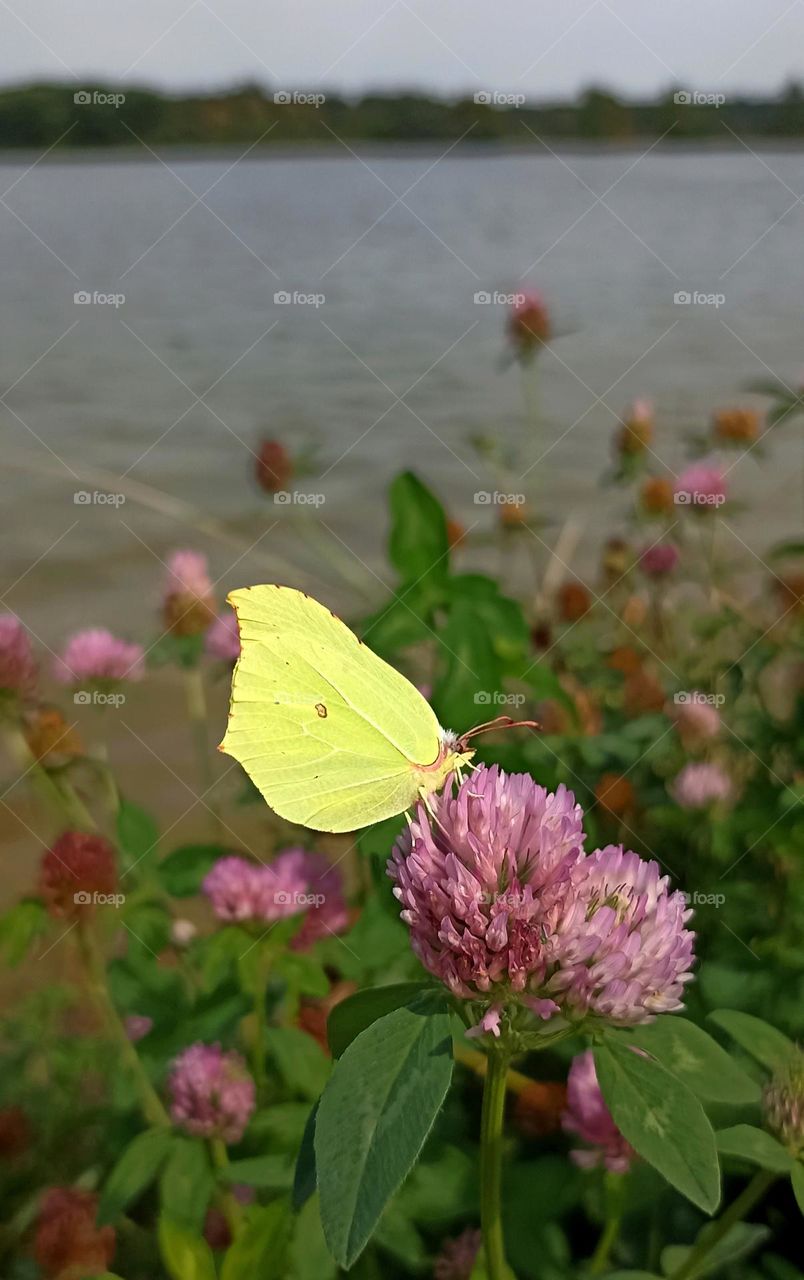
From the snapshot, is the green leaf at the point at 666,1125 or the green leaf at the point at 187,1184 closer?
the green leaf at the point at 666,1125

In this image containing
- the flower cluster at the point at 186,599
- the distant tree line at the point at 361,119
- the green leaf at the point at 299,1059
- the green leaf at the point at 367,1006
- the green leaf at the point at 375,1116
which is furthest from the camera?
the distant tree line at the point at 361,119

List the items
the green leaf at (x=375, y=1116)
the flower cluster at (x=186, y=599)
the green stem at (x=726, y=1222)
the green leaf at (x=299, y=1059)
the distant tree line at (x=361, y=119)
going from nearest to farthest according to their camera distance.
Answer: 1. the green leaf at (x=375, y=1116)
2. the green stem at (x=726, y=1222)
3. the green leaf at (x=299, y=1059)
4. the flower cluster at (x=186, y=599)
5. the distant tree line at (x=361, y=119)

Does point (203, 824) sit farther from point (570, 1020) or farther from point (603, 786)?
point (570, 1020)

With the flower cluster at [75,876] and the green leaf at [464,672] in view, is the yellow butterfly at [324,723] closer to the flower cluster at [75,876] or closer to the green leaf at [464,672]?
the green leaf at [464,672]

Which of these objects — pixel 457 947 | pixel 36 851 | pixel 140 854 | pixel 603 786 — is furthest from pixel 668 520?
pixel 457 947

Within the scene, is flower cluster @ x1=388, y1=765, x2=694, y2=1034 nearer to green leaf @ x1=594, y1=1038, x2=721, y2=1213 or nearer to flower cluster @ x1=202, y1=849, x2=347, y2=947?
green leaf @ x1=594, y1=1038, x2=721, y2=1213

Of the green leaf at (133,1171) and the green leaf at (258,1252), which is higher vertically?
the green leaf at (258,1252)

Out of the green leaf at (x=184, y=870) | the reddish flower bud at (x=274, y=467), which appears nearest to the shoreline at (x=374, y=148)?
the reddish flower bud at (x=274, y=467)

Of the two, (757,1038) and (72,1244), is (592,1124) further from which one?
(72,1244)

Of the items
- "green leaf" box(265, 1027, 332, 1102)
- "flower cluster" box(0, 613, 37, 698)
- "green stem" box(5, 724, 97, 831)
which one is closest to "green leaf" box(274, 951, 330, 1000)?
"green leaf" box(265, 1027, 332, 1102)
